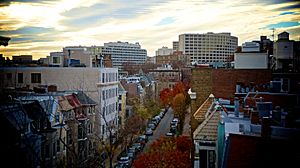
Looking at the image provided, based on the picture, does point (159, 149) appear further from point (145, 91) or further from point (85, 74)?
point (145, 91)

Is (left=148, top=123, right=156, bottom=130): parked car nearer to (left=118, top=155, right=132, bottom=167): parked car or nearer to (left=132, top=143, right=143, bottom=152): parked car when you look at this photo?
(left=132, top=143, right=143, bottom=152): parked car

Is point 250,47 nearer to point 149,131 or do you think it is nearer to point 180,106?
Result: point 149,131

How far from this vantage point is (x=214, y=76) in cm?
573

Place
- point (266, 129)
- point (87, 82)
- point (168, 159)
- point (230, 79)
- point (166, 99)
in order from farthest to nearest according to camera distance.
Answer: point (166, 99) → point (87, 82) → point (168, 159) → point (230, 79) → point (266, 129)

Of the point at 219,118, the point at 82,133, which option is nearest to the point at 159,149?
the point at 82,133

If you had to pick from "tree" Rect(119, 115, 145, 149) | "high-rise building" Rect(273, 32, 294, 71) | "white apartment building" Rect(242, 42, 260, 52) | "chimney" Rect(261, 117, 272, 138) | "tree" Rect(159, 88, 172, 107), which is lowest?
"tree" Rect(119, 115, 145, 149)

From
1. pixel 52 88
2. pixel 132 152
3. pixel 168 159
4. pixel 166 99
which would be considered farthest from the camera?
pixel 166 99

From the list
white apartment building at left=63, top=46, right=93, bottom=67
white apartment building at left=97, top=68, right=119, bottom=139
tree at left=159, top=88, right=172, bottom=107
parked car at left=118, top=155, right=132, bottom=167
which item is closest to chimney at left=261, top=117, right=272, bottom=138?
parked car at left=118, top=155, right=132, bottom=167

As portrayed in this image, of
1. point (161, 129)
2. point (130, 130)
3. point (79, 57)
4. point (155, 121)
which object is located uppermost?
point (79, 57)

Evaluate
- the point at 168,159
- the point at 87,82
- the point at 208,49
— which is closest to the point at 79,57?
the point at 87,82

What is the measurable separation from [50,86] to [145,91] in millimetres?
8234

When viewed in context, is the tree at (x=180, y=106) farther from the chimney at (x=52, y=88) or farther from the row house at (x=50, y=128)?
the chimney at (x=52, y=88)

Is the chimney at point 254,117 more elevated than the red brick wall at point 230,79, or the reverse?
the red brick wall at point 230,79

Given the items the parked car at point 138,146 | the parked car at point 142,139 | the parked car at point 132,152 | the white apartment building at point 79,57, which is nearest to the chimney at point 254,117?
the parked car at point 132,152
